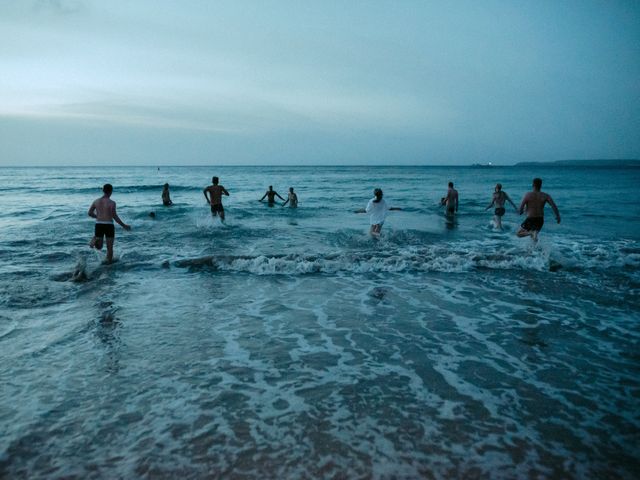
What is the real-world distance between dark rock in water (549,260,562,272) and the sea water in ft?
0.10

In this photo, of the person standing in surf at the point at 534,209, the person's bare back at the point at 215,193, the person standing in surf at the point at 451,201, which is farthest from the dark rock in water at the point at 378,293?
the person standing in surf at the point at 451,201

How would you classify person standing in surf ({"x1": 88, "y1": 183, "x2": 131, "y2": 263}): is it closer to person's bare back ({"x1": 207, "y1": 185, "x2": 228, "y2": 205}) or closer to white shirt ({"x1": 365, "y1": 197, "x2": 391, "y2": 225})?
person's bare back ({"x1": 207, "y1": 185, "x2": 228, "y2": 205})

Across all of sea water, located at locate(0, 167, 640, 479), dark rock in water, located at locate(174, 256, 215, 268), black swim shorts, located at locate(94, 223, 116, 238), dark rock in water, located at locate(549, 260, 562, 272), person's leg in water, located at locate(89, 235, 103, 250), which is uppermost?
black swim shorts, located at locate(94, 223, 116, 238)

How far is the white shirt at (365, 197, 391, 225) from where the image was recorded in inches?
519

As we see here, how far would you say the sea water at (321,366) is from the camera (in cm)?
326

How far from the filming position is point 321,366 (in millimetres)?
4875

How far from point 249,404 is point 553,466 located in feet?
8.73

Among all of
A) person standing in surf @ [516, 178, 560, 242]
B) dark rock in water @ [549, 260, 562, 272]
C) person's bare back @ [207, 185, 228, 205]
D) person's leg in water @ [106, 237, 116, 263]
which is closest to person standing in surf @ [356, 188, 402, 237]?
person standing in surf @ [516, 178, 560, 242]

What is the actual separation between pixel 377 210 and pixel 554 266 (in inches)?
212

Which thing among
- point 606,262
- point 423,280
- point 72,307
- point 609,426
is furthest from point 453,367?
point 606,262

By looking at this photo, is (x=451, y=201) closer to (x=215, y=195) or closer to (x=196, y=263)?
(x=215, y=195)

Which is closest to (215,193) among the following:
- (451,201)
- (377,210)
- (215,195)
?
(215,195)

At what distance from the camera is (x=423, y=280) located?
9.00m

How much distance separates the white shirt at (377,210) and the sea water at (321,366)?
271 cm
